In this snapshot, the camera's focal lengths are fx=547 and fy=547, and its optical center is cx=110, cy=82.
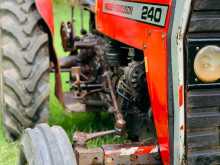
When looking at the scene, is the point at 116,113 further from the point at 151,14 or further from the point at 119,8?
the point at 151,14

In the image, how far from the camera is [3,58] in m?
4.35

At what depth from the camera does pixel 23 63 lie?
4.30 m

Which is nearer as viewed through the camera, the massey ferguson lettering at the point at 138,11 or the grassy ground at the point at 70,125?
the massey ferguson lettering at the point at 138,11

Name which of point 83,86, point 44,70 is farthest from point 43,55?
point 83,86

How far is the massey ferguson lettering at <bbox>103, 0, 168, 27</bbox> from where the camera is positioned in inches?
115

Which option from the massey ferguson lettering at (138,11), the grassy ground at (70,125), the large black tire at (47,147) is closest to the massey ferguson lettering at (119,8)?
the massey ferguson lettering at (138,11)

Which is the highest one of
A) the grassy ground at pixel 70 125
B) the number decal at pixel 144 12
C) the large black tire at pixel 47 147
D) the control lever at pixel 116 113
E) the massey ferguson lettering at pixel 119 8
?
the number decal at pixel 144 12

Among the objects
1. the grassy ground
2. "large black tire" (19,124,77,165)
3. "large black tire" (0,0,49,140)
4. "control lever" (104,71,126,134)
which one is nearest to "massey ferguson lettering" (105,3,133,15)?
"control lever" (104,71,126,134)

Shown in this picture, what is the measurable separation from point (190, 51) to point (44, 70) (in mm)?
1943

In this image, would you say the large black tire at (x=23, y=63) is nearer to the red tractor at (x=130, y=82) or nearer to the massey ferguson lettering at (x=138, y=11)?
the red tractor at (x=130, y=82)

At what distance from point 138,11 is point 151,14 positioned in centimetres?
25

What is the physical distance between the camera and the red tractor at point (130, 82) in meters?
2.68

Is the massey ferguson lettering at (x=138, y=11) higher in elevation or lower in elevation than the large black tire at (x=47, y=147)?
higher

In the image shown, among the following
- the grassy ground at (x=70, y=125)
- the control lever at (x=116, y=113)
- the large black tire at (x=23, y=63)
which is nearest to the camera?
the control lever at (x=116, y=113)
